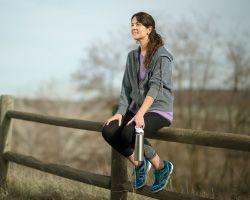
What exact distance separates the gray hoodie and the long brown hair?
0.05 metres

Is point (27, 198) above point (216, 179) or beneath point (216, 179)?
above

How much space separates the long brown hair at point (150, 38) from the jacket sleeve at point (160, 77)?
0.12 m

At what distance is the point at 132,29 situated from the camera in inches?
154

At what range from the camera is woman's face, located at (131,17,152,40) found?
153 inches

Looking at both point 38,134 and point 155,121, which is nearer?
point 155,121

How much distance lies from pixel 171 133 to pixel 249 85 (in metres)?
15.4

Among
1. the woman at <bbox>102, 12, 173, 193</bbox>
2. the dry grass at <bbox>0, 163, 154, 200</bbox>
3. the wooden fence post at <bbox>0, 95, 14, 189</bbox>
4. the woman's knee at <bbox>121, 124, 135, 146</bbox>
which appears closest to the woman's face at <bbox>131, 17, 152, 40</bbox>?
the woman at <bbox>102, 12, 173, 193</bbox>

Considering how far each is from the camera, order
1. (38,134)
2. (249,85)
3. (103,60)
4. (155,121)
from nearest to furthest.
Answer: (155,121)
(249,85)
(103,60)
(38,134)

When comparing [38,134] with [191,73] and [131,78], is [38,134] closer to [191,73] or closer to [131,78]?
[191,73]

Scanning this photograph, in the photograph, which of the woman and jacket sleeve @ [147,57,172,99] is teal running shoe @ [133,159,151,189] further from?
jacket sleeve @ [147,57,172,99]

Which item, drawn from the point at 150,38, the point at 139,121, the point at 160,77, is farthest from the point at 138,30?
the point at 139,121

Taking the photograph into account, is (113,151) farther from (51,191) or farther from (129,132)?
(51,191)

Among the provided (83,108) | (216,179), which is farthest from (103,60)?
(216,179)

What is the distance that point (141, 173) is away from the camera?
3988 millimetres
